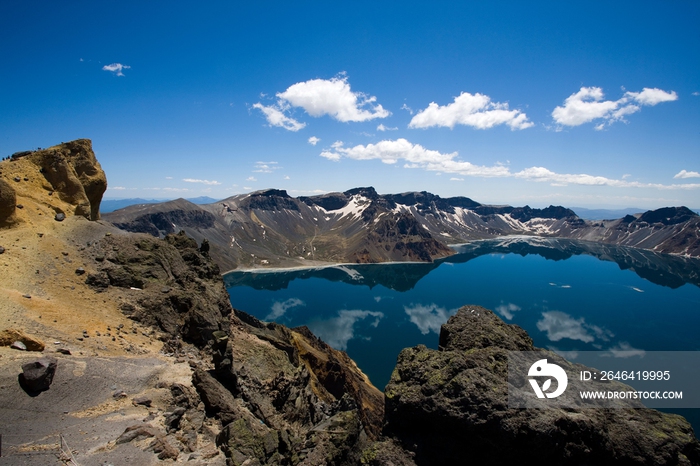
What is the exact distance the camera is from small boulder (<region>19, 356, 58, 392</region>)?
14883 millimetres

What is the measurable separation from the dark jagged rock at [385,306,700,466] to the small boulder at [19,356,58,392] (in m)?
16.3

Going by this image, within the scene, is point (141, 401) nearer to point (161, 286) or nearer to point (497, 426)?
point (497, 426)

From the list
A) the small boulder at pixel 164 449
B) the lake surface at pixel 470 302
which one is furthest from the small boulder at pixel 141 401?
the lake surface at pixel 470 302

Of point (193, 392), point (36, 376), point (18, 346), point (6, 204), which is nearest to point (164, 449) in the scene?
point (193, 392)

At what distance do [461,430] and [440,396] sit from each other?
56.0 inches

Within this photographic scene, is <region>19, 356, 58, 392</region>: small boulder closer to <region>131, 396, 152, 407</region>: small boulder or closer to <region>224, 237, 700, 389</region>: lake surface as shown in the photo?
<region>131, 396, 152, 407</region>: small boulder

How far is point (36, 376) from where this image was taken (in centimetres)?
1494

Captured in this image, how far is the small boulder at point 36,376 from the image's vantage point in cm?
1488

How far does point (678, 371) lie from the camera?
8719 centimetres

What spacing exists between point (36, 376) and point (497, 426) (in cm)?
2051

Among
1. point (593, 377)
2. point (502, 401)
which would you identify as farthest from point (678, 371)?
point (502, 401)

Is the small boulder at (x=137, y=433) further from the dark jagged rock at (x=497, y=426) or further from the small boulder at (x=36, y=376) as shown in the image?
the dark jagged rock at (x=497, y=426)

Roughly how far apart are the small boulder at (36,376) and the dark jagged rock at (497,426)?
16349mm

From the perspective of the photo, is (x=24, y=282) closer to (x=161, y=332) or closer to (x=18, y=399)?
(x=161, y=332)
